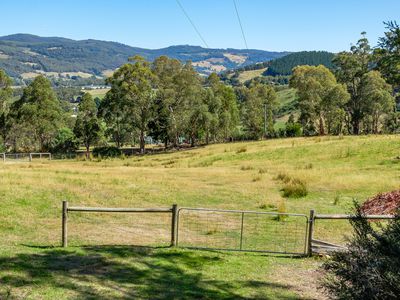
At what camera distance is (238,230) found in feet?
55.0

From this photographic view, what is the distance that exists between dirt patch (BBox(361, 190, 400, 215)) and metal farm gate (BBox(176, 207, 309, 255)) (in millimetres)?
3089

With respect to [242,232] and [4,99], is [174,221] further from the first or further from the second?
[4,99]

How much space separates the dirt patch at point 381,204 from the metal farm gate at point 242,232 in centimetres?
309

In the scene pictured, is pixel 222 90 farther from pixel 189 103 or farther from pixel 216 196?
pixel 216 196

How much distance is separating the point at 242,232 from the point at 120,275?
5.42 metres

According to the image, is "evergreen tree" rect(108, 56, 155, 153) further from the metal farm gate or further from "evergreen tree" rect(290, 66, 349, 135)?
the metal farm gate

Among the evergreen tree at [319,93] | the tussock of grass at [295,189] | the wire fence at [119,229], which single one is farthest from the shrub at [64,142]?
the wire fence at [119,229]

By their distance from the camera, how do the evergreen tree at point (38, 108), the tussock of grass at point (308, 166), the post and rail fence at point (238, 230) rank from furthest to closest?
the evergreen tree at point (38, 108) → the tussock of grass at point (308, 166) → the post and rail fence at point (238, 230)

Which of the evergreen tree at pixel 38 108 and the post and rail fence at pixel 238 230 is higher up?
the evergreen tree at pixel 38 108

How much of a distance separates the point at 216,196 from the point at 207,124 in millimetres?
50862

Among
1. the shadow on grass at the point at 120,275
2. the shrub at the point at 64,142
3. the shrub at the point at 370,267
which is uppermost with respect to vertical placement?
the shrub at the point at 370,267

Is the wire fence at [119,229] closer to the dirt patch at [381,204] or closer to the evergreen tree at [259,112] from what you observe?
the dirt patch at [381,204]

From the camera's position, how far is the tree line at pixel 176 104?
68688 mm

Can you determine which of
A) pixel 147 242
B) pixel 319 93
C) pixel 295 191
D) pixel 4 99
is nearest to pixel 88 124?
pixel 4 99
